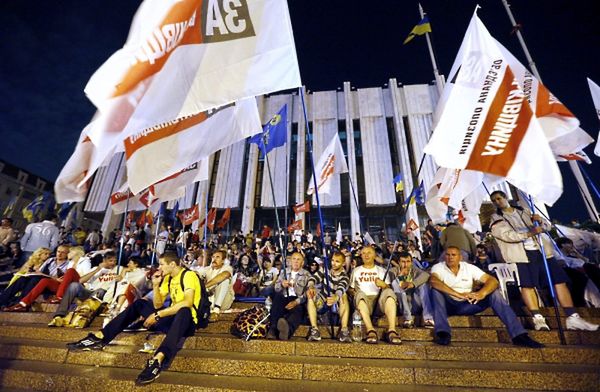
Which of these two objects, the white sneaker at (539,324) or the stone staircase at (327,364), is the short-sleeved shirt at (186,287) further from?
the white sneaker at (539,324)

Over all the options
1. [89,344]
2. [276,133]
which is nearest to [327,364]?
[89,344]

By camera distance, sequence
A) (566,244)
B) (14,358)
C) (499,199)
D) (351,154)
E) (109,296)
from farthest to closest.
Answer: (351,154), (566,244), (109,296), (499,199), (14,358)

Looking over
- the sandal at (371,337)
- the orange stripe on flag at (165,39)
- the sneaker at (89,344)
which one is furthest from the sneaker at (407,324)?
the orange stripe on flag at (165,39)

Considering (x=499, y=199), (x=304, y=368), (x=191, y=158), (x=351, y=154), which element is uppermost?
(x=351, y=154)

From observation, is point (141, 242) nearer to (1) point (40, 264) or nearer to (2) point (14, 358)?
(1) point (40, 264)

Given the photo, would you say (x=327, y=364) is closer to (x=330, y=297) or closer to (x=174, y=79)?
(x=330, y=297)

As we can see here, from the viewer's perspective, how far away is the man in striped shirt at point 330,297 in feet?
13.9

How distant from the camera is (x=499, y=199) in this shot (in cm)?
492

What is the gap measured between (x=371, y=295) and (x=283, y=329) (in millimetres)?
1600

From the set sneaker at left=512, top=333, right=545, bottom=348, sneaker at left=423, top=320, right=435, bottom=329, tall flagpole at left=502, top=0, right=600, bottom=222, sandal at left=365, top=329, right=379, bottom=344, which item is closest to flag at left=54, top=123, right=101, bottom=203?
sandal at left=365, top=329, right=379, bottom=344

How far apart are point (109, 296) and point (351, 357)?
5.29 metres

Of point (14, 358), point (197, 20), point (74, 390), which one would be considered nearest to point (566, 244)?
point (197, 20)

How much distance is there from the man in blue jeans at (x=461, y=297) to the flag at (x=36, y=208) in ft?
56.9

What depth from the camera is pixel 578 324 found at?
157 inches
